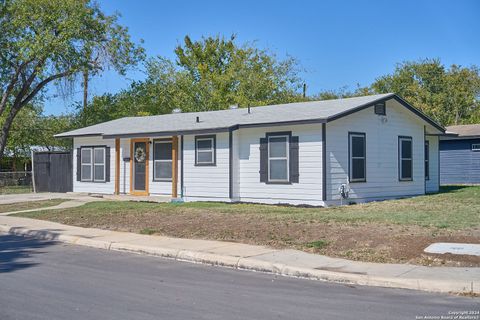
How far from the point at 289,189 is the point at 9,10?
18051mm

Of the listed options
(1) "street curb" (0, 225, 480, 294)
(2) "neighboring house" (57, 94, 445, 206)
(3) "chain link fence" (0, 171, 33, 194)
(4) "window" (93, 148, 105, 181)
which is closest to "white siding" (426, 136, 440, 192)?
(2) "neighboring house" (57, 94, 445, 206)

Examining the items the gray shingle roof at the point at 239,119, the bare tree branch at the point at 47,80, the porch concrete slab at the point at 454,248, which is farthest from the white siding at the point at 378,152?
the bare tree branch at the point at 47,80

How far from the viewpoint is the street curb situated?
7855 mm

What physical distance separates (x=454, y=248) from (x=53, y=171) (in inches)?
814

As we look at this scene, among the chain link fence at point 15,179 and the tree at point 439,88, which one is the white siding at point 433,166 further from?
the tree at point 439,88

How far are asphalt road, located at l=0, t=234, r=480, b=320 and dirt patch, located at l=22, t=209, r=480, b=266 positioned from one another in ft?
5.87

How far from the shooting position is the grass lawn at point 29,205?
19492mm

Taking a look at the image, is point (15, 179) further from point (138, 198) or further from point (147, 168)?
→ point (138, 198)

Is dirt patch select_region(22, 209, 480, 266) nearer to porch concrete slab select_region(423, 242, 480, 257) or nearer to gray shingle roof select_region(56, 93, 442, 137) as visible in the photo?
porch concrete slab select_region(423, 242, 480, 257)

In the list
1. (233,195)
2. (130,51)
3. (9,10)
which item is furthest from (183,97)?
(233,195)

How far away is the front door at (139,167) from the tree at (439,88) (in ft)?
120

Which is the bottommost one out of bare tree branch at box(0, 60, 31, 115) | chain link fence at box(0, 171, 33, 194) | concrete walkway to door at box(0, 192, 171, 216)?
concrete walkway to door at box(0, 192, 171, 216)

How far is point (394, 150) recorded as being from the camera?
67.8 ft

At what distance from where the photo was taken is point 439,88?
55344 mm
